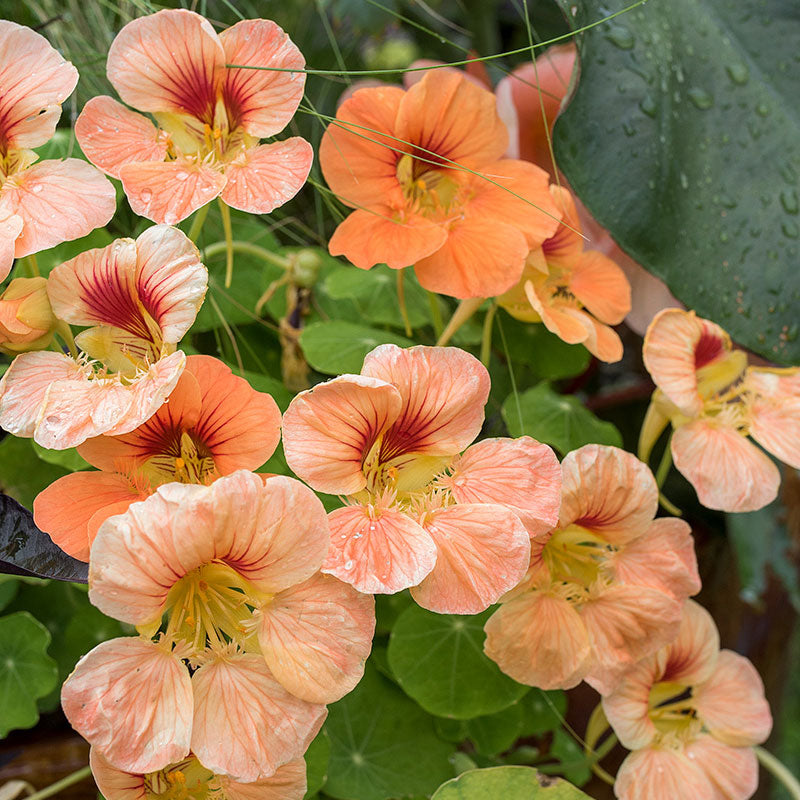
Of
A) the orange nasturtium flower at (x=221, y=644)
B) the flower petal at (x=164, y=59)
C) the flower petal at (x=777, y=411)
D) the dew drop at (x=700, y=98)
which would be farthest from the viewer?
the dew drop at (x=700, y=98)

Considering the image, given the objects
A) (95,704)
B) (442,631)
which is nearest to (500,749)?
(442,631)

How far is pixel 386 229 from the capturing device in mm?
559

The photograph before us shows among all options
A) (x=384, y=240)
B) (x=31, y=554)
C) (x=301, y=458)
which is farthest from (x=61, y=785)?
(x=384, y=240)

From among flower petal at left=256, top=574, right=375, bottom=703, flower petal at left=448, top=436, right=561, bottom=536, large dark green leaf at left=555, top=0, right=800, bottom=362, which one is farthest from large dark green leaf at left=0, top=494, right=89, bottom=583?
large dark green leaf at left=555, top=0, right=800, bottom=362

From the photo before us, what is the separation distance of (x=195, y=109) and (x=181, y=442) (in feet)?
0.71

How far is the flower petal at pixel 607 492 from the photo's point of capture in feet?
1.66

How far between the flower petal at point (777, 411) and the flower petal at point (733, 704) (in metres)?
0.18

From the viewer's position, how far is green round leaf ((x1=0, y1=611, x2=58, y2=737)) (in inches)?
24.8

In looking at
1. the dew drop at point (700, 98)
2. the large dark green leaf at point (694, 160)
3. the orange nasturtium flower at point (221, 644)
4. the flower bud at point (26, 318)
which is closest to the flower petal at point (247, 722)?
the orange nasturtium flower at point (221, 644)

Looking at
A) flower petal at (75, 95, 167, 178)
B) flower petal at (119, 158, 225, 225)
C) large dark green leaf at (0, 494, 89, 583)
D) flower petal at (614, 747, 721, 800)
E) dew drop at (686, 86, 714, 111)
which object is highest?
dew drop at (686, 86, 714, 111)

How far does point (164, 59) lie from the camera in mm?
490

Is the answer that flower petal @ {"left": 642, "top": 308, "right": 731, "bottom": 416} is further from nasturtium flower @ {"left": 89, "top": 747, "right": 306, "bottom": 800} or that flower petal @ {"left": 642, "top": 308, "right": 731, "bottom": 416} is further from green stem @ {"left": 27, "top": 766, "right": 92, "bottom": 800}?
green stem @ {"left": 27, "top": 766, "right": 92, "bottom": 800}

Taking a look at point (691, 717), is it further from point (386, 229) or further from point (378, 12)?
point (378, 12)

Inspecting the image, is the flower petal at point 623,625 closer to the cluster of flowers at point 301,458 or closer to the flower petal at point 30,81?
the cluster of flowers at point 301,458
